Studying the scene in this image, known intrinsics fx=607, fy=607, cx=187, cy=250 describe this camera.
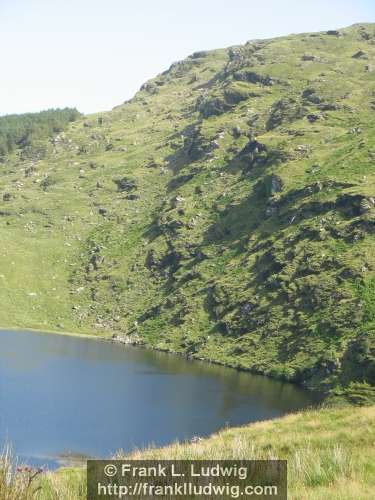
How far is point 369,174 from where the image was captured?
188m

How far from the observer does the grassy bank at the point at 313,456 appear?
46.5 ft

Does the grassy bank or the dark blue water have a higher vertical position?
the dark blue water

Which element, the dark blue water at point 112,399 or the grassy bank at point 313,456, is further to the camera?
the dark blue water at point 112,399

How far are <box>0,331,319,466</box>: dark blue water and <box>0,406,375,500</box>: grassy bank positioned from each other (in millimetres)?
43930

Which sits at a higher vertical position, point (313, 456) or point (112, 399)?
point (112, 399)

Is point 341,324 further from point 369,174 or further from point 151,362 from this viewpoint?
point 369,174

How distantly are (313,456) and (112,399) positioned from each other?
96.5m

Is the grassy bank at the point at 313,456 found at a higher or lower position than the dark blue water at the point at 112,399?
lower

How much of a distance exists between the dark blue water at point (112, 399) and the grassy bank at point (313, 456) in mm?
43930

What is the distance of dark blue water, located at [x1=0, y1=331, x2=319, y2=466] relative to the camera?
86.9 meters

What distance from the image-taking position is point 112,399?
11150cm

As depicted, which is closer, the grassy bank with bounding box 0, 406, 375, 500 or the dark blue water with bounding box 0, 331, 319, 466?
the grassy bank with bounding box 0, 406, 375, 500

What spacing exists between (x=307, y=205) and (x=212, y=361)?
2299 inches

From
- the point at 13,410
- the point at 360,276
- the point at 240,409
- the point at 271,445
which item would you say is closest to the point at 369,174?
the point at 360,276
